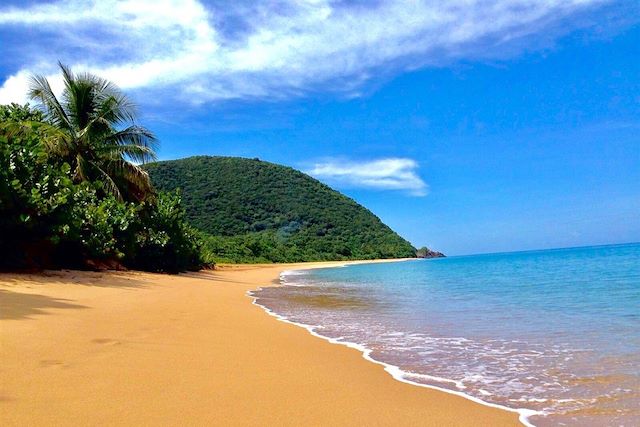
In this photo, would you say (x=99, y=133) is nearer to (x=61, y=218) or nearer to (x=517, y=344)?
(x=61, y=218)

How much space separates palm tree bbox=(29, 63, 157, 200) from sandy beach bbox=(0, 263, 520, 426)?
12919 millimetres

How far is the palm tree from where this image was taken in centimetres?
1761

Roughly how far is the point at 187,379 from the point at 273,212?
66.2 meters

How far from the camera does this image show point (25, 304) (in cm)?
600

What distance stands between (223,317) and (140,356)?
312 cm

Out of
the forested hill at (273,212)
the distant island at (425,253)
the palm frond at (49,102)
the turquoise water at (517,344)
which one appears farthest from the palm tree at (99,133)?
the distant island at (425,253)

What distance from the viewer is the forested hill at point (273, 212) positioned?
5959 centimetres

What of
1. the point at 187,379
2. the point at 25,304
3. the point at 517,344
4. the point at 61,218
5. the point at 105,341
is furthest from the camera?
the point at 61,218

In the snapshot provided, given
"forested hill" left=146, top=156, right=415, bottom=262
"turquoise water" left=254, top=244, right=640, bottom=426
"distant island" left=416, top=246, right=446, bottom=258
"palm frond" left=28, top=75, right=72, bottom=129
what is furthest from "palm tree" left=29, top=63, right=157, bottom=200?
"distant island" left=416, top=246, right=446, bottom=258

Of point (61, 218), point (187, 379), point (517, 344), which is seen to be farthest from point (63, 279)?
point (517, 344)

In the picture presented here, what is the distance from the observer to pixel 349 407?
303cm

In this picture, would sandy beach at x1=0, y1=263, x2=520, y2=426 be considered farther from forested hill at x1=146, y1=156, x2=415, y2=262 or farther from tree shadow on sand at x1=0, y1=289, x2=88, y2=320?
forested hill at x1=146, y1=156, x2=415, y2=262

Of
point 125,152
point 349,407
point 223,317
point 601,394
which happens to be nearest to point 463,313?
point 223,317

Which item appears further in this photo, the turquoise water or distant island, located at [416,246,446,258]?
distant island, located at [416,246,446,258]
